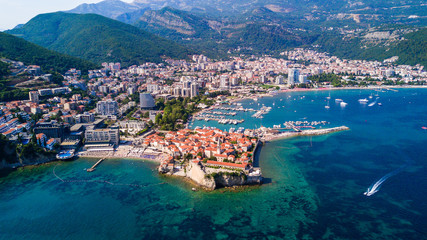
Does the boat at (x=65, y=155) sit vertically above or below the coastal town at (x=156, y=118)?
below

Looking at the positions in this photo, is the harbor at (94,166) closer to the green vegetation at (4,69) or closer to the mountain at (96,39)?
the green vegetation at (4,69)

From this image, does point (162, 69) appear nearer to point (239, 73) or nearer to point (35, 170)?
point (239, 73)

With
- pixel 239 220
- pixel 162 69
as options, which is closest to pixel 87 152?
pixel 239 220

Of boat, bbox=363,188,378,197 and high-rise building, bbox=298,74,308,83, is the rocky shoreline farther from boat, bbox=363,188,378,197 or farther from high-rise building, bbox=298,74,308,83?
high-rise building, bbox=298,74,308,83

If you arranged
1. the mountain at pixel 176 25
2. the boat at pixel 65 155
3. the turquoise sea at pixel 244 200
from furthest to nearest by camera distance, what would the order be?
the mountain at pixel 176 25 < the boat at pixel 65 155 < the turquoise sea at pixel 244 200

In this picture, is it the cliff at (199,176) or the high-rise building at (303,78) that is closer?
the cliff at (199,176)

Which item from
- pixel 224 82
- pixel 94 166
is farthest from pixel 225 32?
pixel 94 166

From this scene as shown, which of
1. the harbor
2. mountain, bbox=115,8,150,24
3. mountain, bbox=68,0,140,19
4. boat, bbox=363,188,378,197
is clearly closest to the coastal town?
the harbor

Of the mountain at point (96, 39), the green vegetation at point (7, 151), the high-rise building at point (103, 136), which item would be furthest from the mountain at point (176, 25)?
the green vegetation at point (7, 151)
